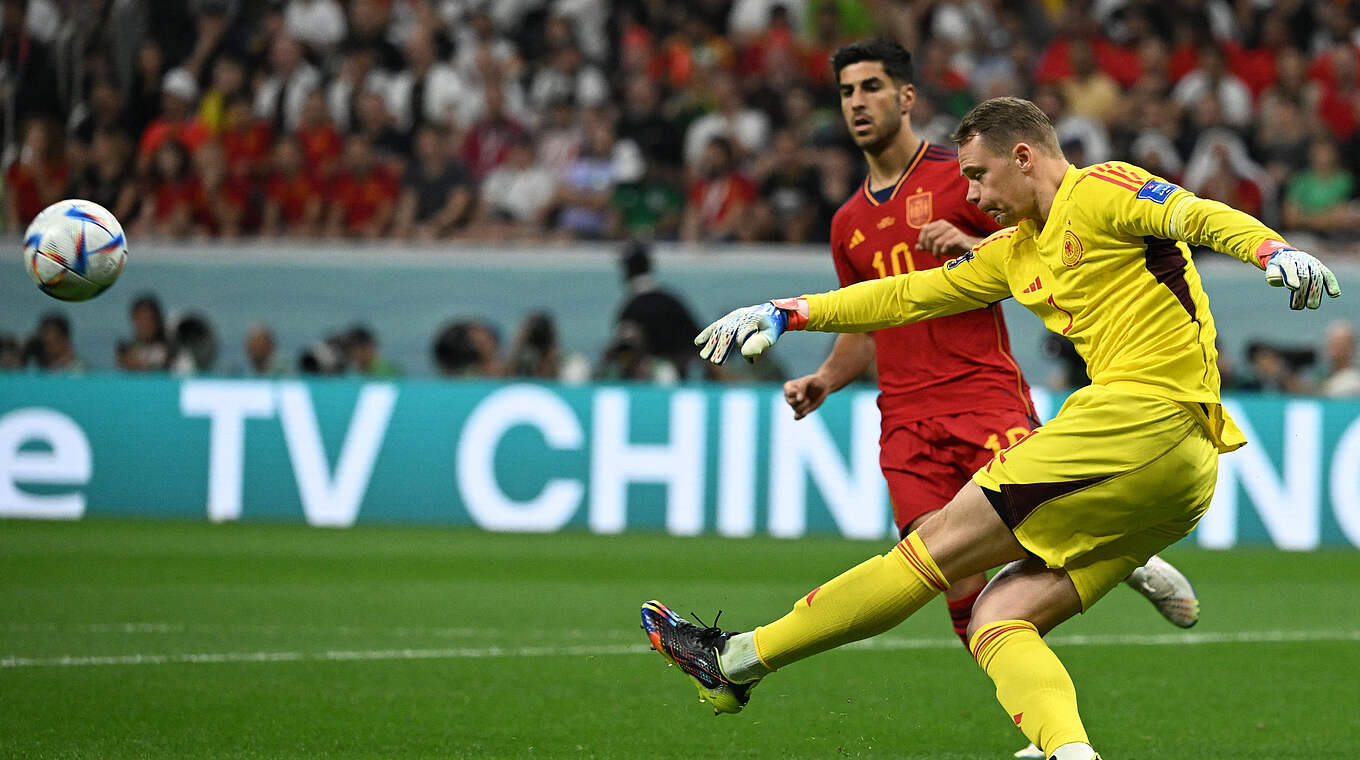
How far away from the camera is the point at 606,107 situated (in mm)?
16031

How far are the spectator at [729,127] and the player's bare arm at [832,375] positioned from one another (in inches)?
371

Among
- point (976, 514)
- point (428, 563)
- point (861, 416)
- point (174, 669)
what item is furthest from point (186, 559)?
point (976, 514)

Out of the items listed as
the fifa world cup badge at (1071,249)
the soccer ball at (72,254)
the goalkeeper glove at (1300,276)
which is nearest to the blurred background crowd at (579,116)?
the soccer ball at (72,254)

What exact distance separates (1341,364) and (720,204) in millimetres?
5552

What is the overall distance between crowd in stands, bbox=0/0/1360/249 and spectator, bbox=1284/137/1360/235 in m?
0.02

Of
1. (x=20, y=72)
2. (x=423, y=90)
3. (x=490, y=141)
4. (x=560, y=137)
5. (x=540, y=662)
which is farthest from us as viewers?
(x=423, y=90)

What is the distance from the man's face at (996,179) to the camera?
470 cm

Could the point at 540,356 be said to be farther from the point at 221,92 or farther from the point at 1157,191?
the point at 1157,191

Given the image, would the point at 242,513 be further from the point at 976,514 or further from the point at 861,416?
the point at 976,514

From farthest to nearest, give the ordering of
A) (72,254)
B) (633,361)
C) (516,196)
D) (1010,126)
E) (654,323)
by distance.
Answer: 1. (516,196)
2. (654,323)
3. (633,361)
4. (72,254)
5. (1010,126)

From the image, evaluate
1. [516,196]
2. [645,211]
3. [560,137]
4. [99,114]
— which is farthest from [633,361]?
[99,114]

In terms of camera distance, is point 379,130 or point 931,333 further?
point 379,130

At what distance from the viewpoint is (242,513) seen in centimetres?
1277

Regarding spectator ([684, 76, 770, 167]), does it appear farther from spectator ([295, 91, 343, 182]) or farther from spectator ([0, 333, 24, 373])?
spectator ([0, 333, 24, 373])
